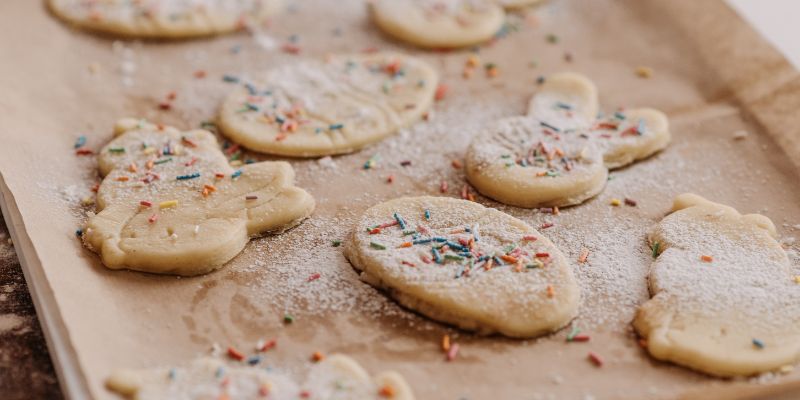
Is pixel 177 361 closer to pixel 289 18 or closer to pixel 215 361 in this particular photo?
pixel 215 361

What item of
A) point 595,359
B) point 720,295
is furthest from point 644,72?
point 595,359

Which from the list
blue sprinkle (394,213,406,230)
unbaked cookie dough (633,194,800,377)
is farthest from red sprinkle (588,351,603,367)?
blue sprinkle (394,213,406,230)

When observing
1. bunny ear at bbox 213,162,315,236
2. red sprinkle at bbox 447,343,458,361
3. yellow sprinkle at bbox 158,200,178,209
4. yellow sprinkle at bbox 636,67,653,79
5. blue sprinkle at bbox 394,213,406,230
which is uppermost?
yellow sprinkle at bbox 636,67,653,79

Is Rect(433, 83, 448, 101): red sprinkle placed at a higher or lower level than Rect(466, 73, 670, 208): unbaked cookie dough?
lower

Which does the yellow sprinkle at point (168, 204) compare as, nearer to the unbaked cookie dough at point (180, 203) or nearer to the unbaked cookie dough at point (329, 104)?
the unbaked cookie dough at point (180, 203)

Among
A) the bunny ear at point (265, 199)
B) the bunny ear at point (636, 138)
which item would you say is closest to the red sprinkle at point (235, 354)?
the bunny ear at point (265, 199)

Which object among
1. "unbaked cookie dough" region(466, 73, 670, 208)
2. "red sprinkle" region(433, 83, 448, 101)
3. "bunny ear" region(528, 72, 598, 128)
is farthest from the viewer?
"red sprinkle" region(433, 83, 448, 101)

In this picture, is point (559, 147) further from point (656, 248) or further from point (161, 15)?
point (161, 15)

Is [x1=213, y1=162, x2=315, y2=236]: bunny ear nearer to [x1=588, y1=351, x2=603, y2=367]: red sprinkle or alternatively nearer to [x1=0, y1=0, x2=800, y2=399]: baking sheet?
[x1=0, y1=0, x2=800, y2=399]: baking sheet
